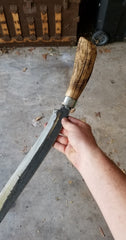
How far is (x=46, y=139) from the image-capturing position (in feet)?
4.12

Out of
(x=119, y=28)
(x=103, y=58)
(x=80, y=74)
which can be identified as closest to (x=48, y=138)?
(x=80, y=74)

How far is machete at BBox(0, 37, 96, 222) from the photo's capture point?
1.18 m

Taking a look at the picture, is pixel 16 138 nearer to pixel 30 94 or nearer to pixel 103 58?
pixel 30 94

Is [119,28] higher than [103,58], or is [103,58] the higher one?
[119,28]

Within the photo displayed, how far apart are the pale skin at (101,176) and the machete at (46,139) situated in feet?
0.30

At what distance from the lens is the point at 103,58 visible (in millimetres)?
2768

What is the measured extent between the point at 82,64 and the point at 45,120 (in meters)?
1.07

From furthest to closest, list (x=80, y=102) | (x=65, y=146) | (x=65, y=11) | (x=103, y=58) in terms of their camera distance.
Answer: (x=103, y=58) → (x=65, y=11) → (x=80, y=102) → (x=65, y=146)

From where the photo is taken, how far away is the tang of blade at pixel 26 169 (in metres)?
1.17

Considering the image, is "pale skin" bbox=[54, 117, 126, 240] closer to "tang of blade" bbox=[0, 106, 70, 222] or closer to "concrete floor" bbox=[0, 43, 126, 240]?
"tang of blade" bbox=[0, 106, 70, 222]

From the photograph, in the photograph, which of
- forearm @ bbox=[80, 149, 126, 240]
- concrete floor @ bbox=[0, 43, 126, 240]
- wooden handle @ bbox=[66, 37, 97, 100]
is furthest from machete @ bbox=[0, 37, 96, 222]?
concrete floor @ bbox=[0, 43, 126, 240]

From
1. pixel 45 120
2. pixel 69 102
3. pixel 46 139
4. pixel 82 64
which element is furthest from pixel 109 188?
pixel 45 120

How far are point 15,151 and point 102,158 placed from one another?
1091 mm

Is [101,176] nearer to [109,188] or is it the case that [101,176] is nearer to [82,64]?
[109,188]
